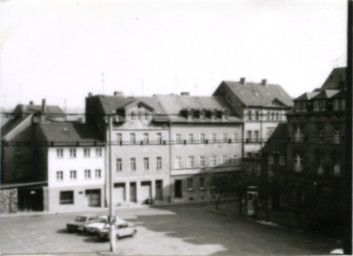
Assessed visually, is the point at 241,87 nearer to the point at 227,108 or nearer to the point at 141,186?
the point at 227,108

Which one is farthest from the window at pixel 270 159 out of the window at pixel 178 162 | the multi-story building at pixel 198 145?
the window at pixel 178 162

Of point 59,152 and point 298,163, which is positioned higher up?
point 59,152

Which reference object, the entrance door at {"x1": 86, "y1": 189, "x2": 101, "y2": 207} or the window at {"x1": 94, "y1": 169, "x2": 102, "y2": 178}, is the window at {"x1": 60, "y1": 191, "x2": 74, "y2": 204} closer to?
the entrance door at {"x1": 86, "y1": 189, "x2": 101, "y2": 207}

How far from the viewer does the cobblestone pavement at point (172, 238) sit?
2383 cm

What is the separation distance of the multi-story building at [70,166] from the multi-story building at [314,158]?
16.1 metres

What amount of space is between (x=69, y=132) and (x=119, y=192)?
289 inches

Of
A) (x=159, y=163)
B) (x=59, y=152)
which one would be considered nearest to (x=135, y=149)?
(x=159, y=163)

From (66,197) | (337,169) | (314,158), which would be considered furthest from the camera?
(66,197)

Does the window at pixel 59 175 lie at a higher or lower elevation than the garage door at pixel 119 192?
higher

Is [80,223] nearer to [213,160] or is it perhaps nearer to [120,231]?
[120,231]

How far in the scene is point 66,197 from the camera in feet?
130

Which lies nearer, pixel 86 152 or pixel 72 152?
pixel 72 152

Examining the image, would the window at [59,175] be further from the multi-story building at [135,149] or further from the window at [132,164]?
the window at [132,164]

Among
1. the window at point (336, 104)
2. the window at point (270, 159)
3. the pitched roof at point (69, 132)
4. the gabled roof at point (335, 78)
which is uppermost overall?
the gabled roof at point (335, 78)
